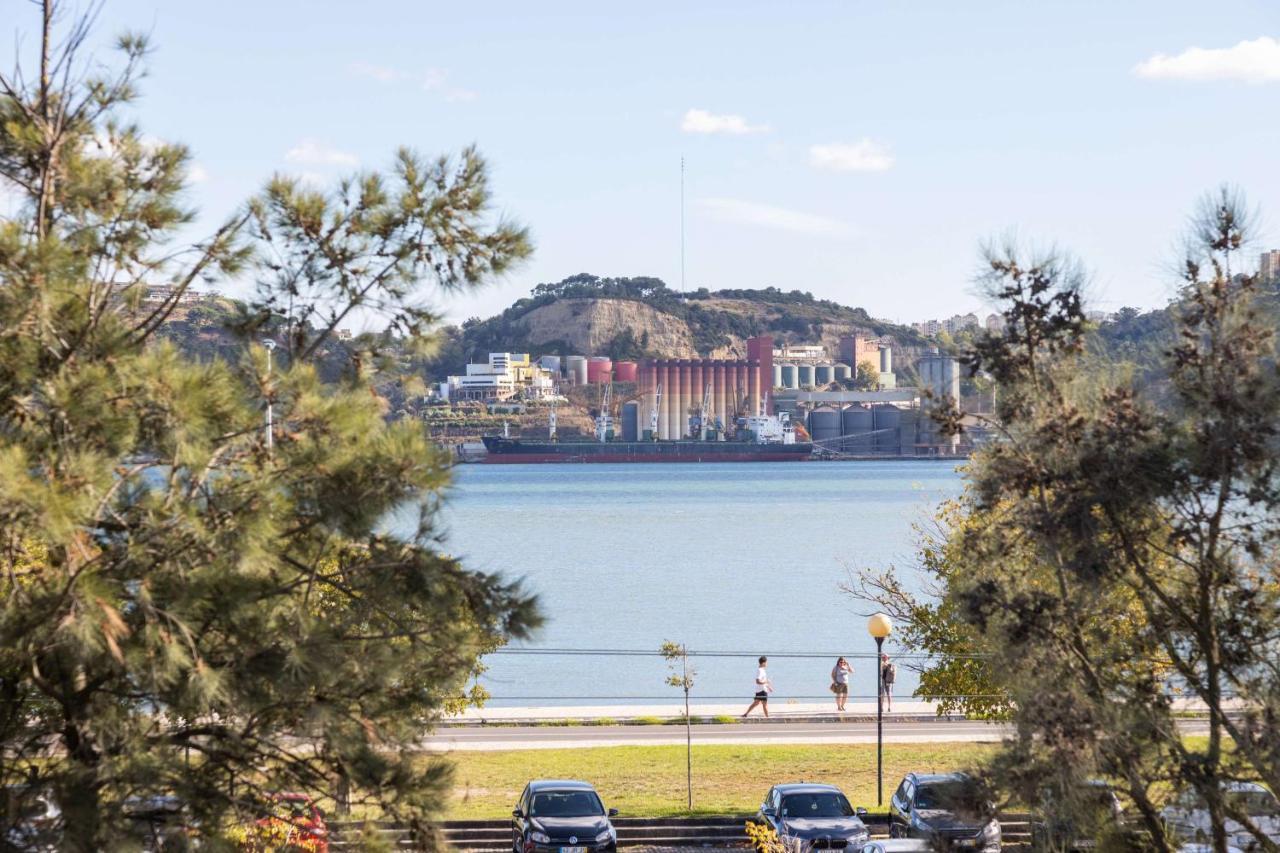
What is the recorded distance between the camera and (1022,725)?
9.10m

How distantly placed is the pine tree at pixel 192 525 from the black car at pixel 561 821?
7.62 m

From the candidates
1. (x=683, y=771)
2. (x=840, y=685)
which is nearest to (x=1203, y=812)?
(x=683, y=771)

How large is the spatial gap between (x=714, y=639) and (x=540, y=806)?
3925cm

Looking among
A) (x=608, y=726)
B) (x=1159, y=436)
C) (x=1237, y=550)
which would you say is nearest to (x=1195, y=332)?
(x=1159, y=436)

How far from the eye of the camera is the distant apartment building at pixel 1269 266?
988cm

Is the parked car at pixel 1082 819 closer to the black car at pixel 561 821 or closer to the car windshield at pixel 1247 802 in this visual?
the car windshield at pixel 1247 802

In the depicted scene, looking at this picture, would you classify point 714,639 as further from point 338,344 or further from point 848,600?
point 338,344

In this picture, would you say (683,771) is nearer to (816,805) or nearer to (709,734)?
(709,734)

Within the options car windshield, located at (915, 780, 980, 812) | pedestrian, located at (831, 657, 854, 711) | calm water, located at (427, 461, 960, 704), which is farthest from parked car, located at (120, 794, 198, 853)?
pedestrian, located at (831, 657, 854, 711)

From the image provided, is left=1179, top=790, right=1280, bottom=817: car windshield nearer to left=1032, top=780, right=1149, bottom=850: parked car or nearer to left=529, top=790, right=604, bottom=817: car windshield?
left=1032, top=780, right=1149, bottom=850: parked car

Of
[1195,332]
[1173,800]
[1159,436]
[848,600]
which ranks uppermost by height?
[1195,332]

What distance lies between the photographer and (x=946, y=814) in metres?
15.4

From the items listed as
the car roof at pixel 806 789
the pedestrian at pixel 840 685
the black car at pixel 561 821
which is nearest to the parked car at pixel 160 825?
the black car at pixel 561 821

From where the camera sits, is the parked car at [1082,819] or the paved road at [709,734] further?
the paved road at [709,734]
